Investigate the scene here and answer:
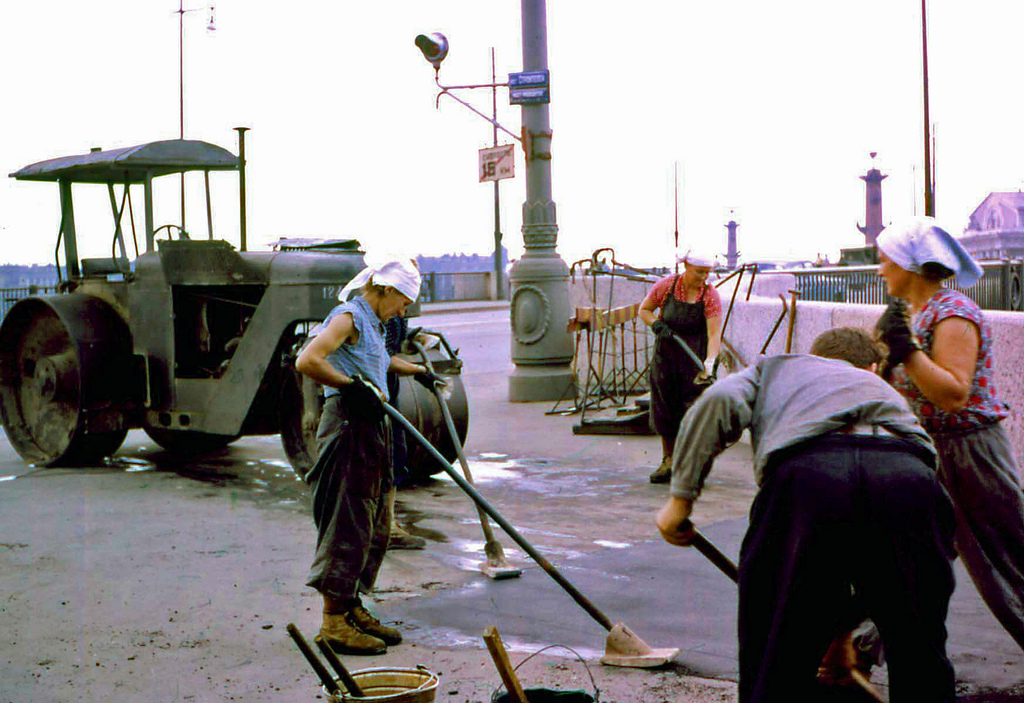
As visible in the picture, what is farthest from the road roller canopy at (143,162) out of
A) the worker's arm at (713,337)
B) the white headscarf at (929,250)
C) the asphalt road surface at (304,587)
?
the white headscarf at (929,250)

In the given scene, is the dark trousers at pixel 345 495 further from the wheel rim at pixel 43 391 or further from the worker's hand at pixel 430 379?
the wheel rim at pixel 43 391

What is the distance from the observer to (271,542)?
7.16 metres

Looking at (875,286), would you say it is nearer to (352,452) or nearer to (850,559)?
(352,452)

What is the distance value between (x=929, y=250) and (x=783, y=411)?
130 centimetres

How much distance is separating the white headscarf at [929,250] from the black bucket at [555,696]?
1.81 meters

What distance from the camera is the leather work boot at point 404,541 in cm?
696

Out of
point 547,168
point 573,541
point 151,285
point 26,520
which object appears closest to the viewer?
point 573,541

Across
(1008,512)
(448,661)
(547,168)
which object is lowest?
(448,661)

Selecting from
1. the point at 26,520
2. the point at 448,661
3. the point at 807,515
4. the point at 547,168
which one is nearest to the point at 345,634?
the point at 448,661

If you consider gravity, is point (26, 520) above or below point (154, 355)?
below

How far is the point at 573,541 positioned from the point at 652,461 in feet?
10.1

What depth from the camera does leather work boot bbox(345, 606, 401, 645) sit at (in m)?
5.12

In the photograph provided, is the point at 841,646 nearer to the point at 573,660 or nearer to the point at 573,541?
the point at 573,660

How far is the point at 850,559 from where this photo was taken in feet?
10.3
